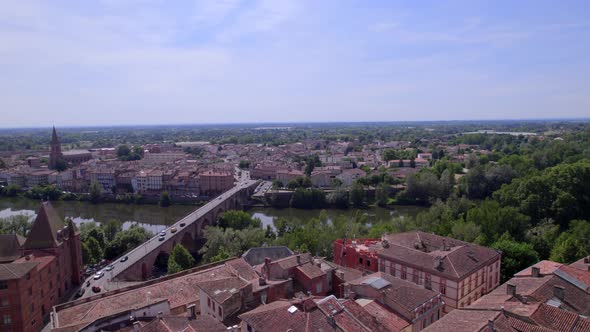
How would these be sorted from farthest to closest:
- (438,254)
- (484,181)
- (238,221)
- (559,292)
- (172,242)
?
(484,181), (238,221), (172,242), (438,254), (559,292)

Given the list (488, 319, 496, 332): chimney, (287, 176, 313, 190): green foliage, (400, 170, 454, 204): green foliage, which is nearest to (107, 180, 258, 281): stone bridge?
(287, 176, 313, 190): green foliage

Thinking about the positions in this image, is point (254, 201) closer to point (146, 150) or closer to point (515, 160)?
point (515, 160)

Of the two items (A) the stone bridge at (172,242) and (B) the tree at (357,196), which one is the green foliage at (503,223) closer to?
(A) the stone bridge at (172,242)

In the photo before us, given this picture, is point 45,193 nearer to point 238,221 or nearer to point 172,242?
point 172,242

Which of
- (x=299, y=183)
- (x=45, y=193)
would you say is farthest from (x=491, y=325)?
(x=45, y=193)

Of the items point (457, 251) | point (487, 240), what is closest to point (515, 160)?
point (487, 240)

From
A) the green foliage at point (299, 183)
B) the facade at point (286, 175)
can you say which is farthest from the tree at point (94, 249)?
the facade at point (286, 175)
